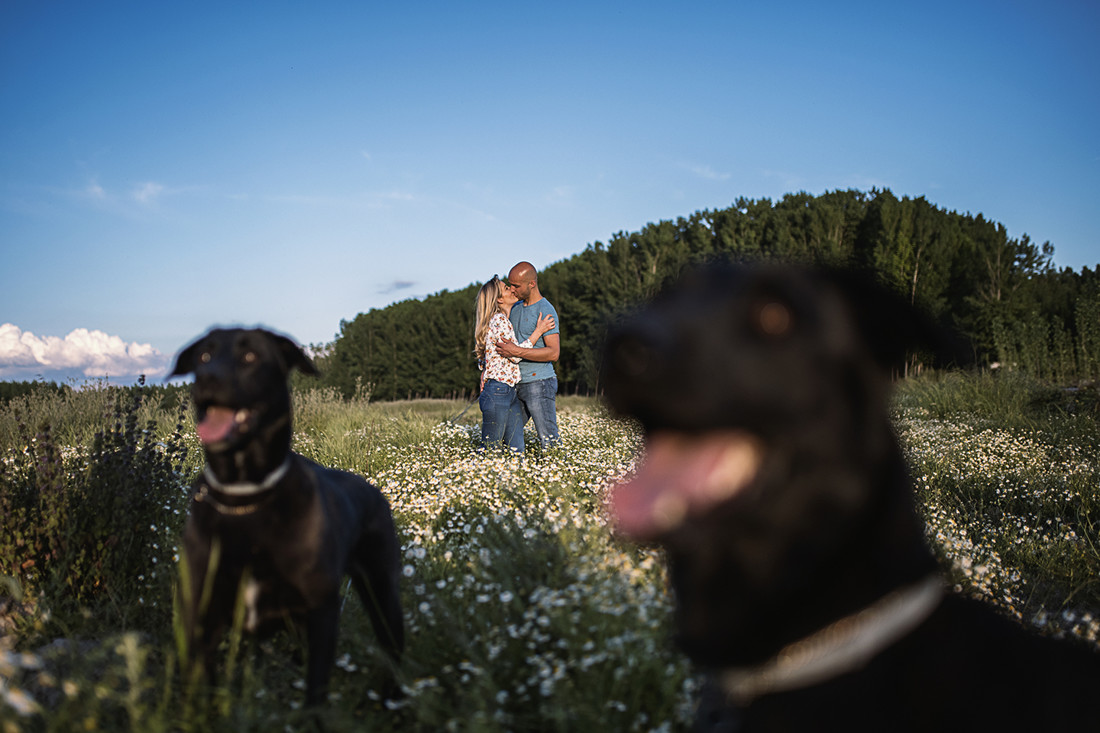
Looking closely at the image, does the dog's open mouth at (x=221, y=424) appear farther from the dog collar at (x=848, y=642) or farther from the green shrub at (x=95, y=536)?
the green shrub at (x=95, y=536)

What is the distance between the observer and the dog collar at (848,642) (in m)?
1.13

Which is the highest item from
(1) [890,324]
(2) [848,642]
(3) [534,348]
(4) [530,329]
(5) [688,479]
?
(4) [530,329]

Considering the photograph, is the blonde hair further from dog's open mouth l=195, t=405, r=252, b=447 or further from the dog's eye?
the dog's eye

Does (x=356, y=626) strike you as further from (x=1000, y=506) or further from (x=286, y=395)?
(x=1000, y=506)

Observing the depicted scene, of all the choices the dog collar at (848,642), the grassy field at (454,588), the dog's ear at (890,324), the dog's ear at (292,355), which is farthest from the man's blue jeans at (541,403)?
the dog collar at (848,642)

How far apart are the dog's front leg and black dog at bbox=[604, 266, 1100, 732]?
127cm

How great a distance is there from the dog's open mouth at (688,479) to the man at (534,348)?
544cm

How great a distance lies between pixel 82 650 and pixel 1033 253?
82.9 ft

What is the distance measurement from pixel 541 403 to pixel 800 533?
5736 millimetres

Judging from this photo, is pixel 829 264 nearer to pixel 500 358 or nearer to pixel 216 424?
pixel 216 424

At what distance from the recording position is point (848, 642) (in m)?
1.12

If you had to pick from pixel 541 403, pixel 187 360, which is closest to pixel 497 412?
pixel 541 403

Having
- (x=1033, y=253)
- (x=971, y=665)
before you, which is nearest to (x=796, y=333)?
(x=971, y=665)

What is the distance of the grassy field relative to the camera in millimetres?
1950
